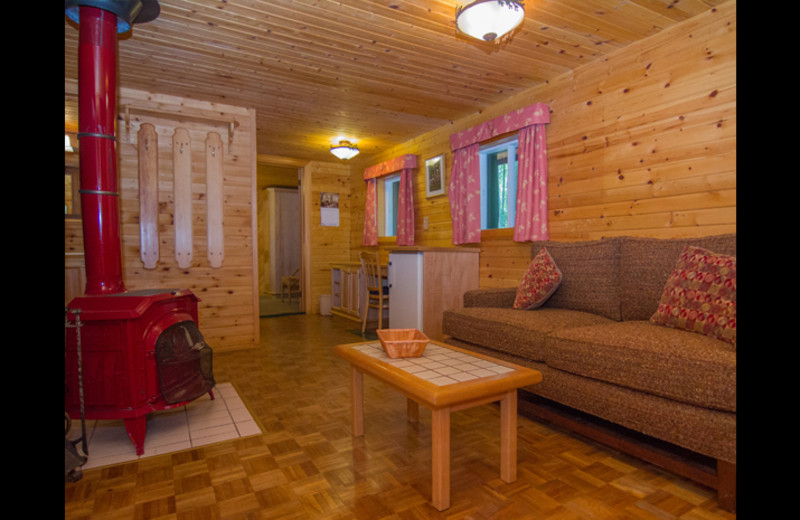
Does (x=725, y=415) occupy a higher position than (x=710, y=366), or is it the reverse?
(x=710, y=366)

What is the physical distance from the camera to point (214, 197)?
3.85m

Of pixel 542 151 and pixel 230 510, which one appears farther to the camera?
pixel 542 151

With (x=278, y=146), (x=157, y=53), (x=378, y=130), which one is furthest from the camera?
(x=278, y=146)

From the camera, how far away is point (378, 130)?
16.0ft

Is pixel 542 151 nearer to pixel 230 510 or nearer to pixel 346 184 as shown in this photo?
pixel 230 510

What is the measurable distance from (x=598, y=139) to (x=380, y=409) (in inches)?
93.2

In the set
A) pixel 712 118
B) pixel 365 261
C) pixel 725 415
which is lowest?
pixel 725 415

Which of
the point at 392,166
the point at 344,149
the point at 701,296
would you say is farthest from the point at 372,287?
the point at 701,296

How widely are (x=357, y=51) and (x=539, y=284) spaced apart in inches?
78.7

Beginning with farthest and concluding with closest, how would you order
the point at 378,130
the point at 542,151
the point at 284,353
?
the point at 378,130, the point at 284,353, the point at 542,151

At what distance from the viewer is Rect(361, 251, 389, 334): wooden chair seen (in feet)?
15.2

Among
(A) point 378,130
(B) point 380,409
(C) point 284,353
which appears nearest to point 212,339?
(C) point 284,353

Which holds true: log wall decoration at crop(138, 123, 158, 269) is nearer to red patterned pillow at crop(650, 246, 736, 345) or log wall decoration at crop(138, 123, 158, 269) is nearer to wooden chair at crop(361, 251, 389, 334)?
wooden chair at crop(361, 251, 389, 334)

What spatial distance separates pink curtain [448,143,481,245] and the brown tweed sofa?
0.92 metres
